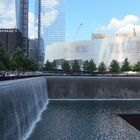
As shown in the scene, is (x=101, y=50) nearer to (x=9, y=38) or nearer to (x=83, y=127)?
(x=9, y=38)

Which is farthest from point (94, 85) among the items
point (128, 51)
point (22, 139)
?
point (128, 51)

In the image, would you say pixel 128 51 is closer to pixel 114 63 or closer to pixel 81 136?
pixel 114 63

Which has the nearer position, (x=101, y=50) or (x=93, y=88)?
(x=93, y=88)

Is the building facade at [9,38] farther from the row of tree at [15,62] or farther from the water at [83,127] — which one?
the water at [83,127]

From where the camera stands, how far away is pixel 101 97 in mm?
59969

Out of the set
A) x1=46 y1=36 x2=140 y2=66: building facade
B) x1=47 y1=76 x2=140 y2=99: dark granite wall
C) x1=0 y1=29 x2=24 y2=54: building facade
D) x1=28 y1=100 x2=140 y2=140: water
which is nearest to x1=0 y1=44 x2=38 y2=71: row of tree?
x1=47 y1=76 x2=140 y2=99: dark granite wall

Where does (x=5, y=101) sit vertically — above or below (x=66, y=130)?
above

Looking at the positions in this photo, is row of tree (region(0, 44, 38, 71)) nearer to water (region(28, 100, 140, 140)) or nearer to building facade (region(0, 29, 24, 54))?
water (region(28, 100, 140, 140))

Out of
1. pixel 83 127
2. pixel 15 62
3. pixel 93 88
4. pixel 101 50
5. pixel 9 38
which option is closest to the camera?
pixel 83 127

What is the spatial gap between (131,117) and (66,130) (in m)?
6.00

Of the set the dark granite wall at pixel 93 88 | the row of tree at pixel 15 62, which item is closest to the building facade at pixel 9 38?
the row of tree at pixel 15 62

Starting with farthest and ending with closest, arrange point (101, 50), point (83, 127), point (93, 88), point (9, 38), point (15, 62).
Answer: point (101, 50) → point (9, 38) → point (15, 62) → point (93, 88) → point (83, 127)

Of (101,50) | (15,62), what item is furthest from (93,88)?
(101,50)

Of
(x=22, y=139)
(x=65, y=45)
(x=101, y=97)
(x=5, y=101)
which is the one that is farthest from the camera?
(x=65, y=45)
